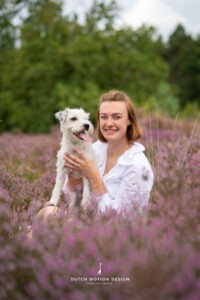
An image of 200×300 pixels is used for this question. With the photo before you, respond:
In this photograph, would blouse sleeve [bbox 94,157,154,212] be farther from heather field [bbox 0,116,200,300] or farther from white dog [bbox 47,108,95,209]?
heather field [bbox 0,116,200,300]

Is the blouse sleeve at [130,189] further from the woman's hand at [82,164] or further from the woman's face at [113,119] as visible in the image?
the woman's face at [113,119]

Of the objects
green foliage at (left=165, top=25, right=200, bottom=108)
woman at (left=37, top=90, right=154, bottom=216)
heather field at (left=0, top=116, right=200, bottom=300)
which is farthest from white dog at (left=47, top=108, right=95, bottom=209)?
green foliage at (left=165, top=25, right=200, bottom=108)

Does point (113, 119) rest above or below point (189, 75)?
above

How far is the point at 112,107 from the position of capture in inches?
165

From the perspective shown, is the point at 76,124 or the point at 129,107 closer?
the point at 129,107

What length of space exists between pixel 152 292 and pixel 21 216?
1.72m

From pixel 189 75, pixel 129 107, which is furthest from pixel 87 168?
pixel 189 75

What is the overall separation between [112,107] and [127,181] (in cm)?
69

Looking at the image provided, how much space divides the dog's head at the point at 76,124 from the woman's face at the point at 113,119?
0.23 m

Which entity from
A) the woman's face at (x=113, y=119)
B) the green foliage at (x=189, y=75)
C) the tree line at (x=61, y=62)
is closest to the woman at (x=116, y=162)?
the woman's face at (x=113, y=119)

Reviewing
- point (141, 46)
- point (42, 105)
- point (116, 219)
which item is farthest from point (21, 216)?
point (141, 46)

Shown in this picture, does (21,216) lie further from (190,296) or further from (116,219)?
(190,296)

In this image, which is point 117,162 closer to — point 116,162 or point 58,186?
point 116,162

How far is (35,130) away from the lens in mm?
21500
